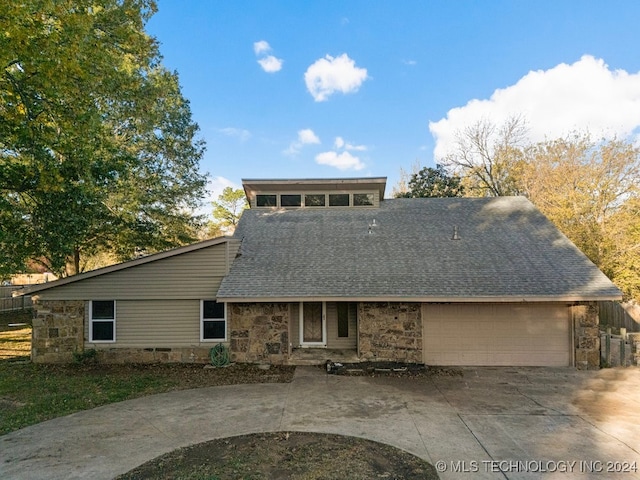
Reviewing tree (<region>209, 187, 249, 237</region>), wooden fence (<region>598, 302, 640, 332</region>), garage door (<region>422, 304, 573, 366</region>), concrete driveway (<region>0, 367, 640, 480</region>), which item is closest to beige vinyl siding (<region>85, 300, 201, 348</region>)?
concrete driveway (<region>0, 367, 640, 480</region>)

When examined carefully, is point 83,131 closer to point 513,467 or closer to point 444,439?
point 444,439

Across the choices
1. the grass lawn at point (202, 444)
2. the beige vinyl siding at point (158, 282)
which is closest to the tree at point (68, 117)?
the beige vinyl siding at point (158, 282)

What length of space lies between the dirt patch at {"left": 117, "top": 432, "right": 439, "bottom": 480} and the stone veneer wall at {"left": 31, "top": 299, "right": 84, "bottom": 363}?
7186 mm

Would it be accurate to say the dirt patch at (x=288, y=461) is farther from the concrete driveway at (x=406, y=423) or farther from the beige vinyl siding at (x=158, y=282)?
the beige vinyl siding at (x=158, y=282)

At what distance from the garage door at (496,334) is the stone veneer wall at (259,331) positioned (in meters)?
4.09

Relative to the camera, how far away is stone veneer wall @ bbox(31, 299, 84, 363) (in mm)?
10219

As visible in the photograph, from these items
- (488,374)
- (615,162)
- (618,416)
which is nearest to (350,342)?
(488,374)

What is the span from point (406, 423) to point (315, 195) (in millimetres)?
10265

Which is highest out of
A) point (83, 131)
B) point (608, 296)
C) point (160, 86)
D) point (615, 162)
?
point (160, 86)

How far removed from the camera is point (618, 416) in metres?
6.52

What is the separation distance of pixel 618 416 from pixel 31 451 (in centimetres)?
991

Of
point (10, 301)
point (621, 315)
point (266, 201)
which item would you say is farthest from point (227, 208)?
point (621, 315)

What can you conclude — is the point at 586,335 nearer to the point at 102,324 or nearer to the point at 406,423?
the point at 406,423

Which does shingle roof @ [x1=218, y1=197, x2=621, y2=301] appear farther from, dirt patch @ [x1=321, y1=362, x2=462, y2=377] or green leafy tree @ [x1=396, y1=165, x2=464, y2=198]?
green leafy tree @ [x1=396, y1=165, x2=464, y2=198]
